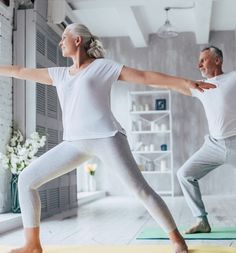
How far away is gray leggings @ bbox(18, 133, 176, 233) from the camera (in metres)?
2.29

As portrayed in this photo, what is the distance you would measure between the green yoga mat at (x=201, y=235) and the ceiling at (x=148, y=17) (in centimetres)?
346

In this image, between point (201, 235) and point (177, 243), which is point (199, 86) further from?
point (201, 235)

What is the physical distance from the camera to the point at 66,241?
3139 mm

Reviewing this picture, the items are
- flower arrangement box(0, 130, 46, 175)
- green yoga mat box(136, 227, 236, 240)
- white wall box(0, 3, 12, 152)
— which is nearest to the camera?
green yoga mat box(136, 227, 236, 240)

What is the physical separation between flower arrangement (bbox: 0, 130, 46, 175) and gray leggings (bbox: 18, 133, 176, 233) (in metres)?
2.08

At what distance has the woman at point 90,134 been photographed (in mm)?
2299

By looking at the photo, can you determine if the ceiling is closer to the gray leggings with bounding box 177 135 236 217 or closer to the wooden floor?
the wooden floor

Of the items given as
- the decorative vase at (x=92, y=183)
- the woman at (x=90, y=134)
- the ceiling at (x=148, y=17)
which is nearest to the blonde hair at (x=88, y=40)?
the woman at (x=90, y=134)

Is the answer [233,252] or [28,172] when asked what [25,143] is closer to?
[28,172]

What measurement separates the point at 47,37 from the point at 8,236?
8.51 feet

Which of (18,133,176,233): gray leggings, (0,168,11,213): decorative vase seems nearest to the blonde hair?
(18,133,176,233): gray leggings

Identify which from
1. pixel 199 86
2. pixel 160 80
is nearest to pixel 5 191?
pixel 160 80

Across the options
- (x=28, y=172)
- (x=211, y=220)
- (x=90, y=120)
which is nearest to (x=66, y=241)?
(x=28, y=172)

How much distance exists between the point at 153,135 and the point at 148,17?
7.14 ft
